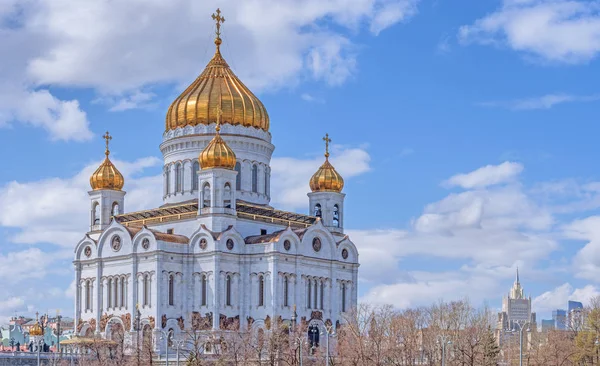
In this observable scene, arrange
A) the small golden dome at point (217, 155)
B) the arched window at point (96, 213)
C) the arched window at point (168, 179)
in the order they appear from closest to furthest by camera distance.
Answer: the small golden dome at point (217, 155), the arched window at point (168, 179), the arched window at point (96, 213)

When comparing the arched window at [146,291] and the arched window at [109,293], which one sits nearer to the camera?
the arched window at [146,291]

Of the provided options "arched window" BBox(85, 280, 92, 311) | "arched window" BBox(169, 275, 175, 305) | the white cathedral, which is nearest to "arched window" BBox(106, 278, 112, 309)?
the white cathedral

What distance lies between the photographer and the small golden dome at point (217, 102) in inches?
3273

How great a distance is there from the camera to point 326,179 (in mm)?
86188

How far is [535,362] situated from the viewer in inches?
2899

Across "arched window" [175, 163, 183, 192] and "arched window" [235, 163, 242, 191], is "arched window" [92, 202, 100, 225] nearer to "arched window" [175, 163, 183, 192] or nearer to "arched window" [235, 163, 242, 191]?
"arched window" [175, 163, 183, 192]

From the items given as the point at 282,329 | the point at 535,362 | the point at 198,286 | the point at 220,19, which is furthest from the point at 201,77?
the point at 535,362

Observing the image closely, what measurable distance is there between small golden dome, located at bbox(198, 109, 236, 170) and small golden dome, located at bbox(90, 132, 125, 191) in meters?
8.53

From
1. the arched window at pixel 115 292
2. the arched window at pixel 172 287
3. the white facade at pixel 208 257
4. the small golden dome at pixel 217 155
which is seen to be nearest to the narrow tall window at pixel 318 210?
the white facade at pixel 208 257

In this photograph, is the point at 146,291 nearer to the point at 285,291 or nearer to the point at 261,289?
the point at 261,289

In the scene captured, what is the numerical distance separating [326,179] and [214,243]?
40.4ft

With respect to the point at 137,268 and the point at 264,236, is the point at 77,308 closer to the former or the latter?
the point at 137,268

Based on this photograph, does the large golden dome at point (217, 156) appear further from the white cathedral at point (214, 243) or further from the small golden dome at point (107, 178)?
the small golden dome at point (107, 178)

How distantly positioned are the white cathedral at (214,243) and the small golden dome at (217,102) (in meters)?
0.09
